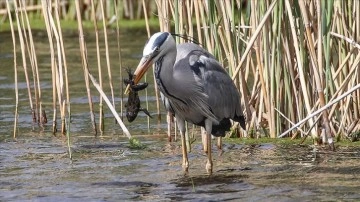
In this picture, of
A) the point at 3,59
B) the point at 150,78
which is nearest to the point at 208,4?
the point at 150,78

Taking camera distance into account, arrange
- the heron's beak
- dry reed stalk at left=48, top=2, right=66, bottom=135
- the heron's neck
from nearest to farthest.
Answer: the heron's beak, the heron's neck, dry reed stalk at left=48, top=2, right=66, bottom=135

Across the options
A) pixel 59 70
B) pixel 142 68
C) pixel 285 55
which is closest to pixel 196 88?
pixel 142 68

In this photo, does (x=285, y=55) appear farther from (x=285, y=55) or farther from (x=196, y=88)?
(x=196, y=88)

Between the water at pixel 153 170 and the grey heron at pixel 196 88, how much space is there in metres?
0.31

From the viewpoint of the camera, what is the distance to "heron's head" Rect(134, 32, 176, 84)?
5.50 meters

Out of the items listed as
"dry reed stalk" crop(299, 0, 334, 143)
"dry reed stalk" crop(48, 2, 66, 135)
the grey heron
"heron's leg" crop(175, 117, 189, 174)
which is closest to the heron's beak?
the grey heron

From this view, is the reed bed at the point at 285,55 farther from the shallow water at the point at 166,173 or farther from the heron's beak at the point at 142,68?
the heron's beak at the point at 142,68

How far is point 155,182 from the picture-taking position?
236 inches

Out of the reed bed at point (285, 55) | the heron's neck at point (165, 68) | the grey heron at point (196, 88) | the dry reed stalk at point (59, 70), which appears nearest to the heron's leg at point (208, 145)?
the grey heron at point (196, 88)

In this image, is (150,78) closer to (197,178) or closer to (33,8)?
(33,8)

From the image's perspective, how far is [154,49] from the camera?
5605 mm

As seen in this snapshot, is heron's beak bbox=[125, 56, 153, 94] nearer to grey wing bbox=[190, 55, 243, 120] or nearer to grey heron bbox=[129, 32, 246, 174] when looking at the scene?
grey heron bbox=[129, 32, 246, 174]

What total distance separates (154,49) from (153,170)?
1109mm

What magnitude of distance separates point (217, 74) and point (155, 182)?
2.90ft
